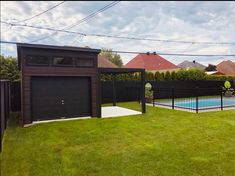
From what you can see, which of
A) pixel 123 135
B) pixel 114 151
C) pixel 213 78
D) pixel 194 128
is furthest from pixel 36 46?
pixel 213 78

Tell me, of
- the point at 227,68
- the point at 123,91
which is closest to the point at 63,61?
the point at 123,91

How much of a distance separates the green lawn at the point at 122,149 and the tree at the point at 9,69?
10864 mm

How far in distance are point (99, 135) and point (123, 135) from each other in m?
0.82

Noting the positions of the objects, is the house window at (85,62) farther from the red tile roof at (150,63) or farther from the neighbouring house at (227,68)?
the neighbouring house at (227,68)

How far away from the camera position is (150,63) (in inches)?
1137

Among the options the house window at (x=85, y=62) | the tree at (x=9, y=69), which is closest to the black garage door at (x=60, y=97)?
the house window at (x=85, y=62)

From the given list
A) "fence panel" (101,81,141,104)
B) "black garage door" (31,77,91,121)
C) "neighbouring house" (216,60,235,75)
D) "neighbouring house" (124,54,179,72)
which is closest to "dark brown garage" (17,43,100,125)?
"black garage door" (31,77,91,121)

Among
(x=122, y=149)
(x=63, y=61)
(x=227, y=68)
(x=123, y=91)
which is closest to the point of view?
(x=122, y=149)

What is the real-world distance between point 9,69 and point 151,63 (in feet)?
58.9

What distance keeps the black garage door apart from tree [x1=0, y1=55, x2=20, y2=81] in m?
10.6

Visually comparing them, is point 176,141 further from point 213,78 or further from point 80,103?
point 213,78

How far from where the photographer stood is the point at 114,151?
5.50 m

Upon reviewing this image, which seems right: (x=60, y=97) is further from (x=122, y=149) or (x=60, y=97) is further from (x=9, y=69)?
(x=9, y=69)

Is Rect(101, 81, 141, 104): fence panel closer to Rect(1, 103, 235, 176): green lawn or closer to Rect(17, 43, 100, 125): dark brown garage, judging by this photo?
Rect(17, 43, 100, 125): dark brown garage
